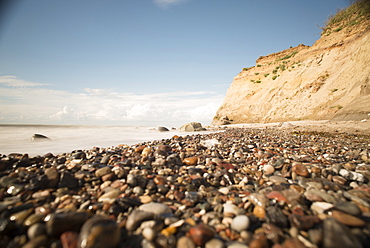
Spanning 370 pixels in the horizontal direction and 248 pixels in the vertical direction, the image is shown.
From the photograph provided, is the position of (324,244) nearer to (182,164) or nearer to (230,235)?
(230,235)

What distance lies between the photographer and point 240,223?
1351mm

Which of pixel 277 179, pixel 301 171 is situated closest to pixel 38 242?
pixel 277 179

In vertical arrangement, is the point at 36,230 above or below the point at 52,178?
below

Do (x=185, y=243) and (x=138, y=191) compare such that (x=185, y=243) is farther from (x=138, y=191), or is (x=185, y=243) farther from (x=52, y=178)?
(x=52, y=178)

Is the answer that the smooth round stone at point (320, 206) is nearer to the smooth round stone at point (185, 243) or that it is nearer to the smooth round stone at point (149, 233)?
the smooth round stone at point (185, 243)

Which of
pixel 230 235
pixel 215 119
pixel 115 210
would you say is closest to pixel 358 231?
pixel 230 235

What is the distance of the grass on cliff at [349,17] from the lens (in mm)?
14938

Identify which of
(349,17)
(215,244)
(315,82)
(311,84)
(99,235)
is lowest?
(215,244)

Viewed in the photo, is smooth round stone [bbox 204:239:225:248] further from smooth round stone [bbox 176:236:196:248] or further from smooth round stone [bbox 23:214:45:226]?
smooth round stone [bbox 23:214:45:226]

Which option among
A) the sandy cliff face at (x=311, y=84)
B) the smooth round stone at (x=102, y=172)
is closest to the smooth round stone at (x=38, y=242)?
the smooth round stone at (x=102, y=172)

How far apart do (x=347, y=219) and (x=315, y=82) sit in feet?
64.1

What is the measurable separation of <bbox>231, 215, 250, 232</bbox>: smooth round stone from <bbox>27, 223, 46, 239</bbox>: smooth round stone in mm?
1476

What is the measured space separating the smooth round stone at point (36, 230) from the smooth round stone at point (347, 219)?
233 cm

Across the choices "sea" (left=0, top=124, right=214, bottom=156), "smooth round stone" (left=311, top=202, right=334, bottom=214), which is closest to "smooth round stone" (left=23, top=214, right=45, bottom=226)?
"smooth round stone" (left=311, top=202, right=334, bottom=214)
